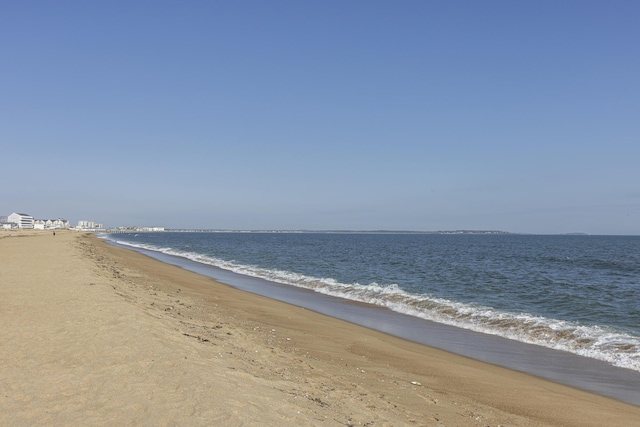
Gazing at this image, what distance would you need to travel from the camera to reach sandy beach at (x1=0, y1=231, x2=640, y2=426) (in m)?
5.64

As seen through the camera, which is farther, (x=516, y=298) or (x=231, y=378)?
(x=516, y=298)

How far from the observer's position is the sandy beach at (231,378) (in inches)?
222

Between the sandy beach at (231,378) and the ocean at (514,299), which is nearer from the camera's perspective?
the sandy beach at (231,378)

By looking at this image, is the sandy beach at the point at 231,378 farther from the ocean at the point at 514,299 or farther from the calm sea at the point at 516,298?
the calm sea at the point at 516,298

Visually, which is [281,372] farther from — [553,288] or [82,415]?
[553,288]

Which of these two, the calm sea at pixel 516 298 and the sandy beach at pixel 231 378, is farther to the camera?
the calm sea at pixel 516 298

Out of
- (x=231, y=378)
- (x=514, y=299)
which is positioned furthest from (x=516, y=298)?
(x=231, y=378)

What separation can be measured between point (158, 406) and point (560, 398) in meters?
6.85

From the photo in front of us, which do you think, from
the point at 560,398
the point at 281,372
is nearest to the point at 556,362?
the point at 560,398

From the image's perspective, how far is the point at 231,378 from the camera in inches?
268

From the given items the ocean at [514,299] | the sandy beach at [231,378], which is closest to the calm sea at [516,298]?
the ocean at [514,299]

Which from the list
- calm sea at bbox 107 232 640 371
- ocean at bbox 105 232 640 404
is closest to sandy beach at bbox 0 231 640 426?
ocean at bbox 105 232 640 404

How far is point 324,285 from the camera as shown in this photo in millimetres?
25297

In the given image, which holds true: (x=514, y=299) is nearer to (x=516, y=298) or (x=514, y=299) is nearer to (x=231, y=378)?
A: (x=516, y=298)
